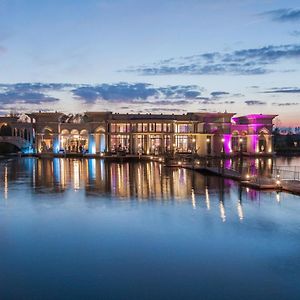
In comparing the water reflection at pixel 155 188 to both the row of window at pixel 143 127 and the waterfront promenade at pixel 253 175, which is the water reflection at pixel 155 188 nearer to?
the waterfront promenade at pixel 253 175

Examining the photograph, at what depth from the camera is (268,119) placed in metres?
87.1

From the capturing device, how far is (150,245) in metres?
15.9

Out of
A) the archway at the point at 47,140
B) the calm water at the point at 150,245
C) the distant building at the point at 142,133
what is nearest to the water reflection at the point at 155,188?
the calm water at the point at 150,245

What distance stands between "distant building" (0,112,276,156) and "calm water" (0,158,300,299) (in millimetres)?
53055

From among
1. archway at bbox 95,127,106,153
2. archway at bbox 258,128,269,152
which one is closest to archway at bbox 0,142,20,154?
archway at bbox 95,127,106,153

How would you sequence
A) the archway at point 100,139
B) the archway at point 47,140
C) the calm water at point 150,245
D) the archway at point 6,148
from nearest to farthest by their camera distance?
the calm water at point 150,245 → the archway at point 100,139 → the archway at point 47,140 → the archway at point 6,148

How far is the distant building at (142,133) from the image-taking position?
267 ft

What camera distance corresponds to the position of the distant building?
81250 mm

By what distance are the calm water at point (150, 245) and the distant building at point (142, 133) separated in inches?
2089

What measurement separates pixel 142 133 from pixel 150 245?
65.5 metres

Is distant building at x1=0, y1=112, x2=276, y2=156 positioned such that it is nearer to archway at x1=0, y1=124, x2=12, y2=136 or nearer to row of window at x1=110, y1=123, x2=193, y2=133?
row of window at x1=110, y1=123, x2=193, y2=133

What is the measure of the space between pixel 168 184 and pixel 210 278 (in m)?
21.0

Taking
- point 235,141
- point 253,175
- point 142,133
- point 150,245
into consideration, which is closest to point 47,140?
point 142,133

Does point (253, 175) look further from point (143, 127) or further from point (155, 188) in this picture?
point (143, 127)
